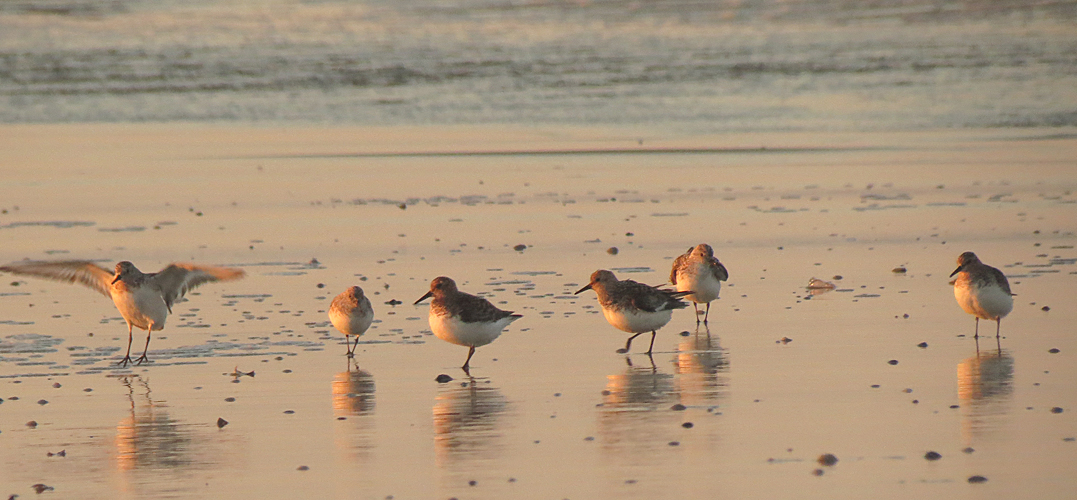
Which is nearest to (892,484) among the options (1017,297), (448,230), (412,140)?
(1017,297)

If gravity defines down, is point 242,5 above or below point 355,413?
above

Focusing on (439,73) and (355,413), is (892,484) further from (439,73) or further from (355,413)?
(439,73)

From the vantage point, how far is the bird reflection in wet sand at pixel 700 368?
32.0ft

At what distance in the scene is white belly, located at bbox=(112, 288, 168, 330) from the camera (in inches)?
450

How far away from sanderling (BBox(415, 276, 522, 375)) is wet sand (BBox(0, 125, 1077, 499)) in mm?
229

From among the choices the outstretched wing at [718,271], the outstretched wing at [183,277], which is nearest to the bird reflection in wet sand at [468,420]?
the outstretched wing at [183,277]

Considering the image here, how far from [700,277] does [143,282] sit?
4441mm

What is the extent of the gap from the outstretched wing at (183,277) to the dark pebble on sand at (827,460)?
4.91m

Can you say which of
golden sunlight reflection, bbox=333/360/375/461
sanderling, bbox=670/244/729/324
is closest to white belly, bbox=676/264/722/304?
sanderling, bbox=670/244/729/324

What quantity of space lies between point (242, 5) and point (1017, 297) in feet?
157

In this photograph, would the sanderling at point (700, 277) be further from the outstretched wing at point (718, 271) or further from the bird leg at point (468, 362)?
the bird leg at point (468, 362)

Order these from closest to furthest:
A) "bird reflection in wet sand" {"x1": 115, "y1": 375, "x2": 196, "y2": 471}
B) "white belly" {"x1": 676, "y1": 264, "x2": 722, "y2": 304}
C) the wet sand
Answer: the wet sand → "bird reflection in wet sand" {"x1": 115, "y1": 375, "x2": 196, "y2": 471} → "white belly" {"x1": 676, "y1": 264, "x2": 722, "y2": 304}

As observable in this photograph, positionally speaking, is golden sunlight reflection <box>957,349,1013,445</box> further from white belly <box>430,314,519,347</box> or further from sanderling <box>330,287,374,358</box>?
sanderling <box>330,287,374,358</box>

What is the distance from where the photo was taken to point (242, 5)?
5719 centimetres
